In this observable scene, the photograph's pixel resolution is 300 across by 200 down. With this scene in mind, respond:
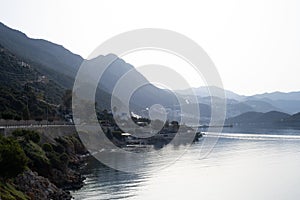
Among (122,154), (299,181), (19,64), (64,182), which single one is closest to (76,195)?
(64,182)

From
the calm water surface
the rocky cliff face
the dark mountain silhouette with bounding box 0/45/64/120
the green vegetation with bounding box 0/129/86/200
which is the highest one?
the dark mountain silhouette with bounding box 0/45/64/120

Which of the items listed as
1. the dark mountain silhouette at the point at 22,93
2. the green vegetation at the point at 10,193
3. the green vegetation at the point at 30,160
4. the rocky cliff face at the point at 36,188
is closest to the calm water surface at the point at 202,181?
the rocky cliff face at the point at 36,188

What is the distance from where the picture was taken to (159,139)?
351 ft

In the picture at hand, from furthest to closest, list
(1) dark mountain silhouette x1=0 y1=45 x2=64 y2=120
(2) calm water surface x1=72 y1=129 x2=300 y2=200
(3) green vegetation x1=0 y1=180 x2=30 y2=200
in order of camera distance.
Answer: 1. (1) dark mountain silhouette x1=0 y1=45 x2=64 y2=120
2. (2) calm water surface x1=72 y1=129 x2=300 y2=200
3. (3) green vegetation x1=0 y1=180 x2=30 y2=200

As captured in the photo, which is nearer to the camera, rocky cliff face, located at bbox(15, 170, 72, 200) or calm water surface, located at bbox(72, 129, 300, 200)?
rocky cliff face, located at bbox(15, 170, 72, 200)

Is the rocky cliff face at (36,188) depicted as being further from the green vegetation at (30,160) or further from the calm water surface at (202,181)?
the calm water surface at (202,181)

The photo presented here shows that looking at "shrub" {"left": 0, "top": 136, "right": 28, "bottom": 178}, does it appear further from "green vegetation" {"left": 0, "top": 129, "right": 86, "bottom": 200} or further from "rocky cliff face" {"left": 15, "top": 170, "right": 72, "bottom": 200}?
"rocky cliff face" {"left": 15, "top": 170, "right": 72, "bottom": 200}

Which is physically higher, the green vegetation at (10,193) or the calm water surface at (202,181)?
the green vegetation at (10,193)

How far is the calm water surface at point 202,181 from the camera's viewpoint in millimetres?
38344

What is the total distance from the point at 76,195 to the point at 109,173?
1406 centimetres

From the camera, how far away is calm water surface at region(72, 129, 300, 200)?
3834 centimetres

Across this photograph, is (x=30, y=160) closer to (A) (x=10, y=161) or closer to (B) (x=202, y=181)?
(A) (x=10, y=161)

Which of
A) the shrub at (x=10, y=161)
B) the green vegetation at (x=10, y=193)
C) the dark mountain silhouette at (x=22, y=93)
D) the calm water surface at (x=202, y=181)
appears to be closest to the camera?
the green vegetation at (x=10, y=193)

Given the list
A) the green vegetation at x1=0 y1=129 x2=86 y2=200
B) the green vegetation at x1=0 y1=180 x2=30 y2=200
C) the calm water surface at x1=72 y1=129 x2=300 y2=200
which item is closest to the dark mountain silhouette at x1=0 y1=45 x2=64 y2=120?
the green vegetation at x1=0 y1=129 x2=86 y2=200
